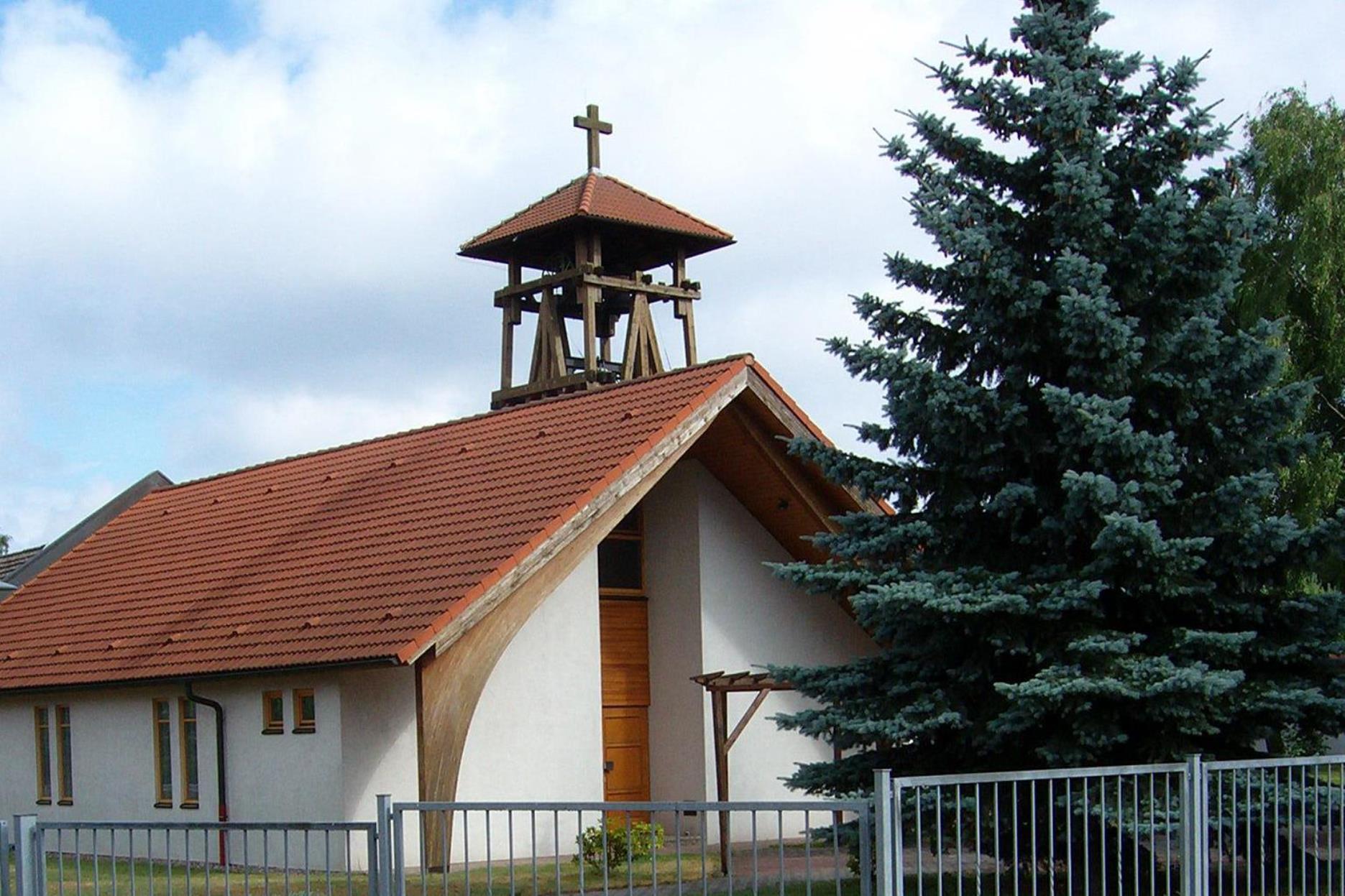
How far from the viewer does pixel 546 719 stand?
20.8 metres

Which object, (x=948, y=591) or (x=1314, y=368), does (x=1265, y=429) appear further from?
(x=1314, y=368)

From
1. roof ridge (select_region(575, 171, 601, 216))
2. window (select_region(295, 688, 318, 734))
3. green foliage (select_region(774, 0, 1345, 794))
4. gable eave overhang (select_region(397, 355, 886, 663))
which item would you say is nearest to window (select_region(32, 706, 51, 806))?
window (select_region(295, 688, 318, 734))

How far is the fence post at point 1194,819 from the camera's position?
35.3 ft

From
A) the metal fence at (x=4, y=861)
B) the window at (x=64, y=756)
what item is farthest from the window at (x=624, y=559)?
the metal fence at (x=4, y=861)

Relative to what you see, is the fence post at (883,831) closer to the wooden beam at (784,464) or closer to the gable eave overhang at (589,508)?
the gable eave overhang at (589,508)

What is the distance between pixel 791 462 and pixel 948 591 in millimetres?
8244

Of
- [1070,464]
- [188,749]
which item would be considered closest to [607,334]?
[188,749]

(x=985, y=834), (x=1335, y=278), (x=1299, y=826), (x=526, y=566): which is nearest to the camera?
(x=1299, y=826)

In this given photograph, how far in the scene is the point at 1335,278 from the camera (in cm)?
2728

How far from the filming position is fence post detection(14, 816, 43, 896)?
1116cm

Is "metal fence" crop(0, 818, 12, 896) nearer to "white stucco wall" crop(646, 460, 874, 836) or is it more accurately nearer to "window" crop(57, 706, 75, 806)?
"white stucco wall" crop(646, 460, 874, 836)

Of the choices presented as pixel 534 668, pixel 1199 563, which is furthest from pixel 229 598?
pixel 1199 563

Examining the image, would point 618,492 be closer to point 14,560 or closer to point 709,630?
point 709,630

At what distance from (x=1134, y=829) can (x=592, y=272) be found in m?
19.7
